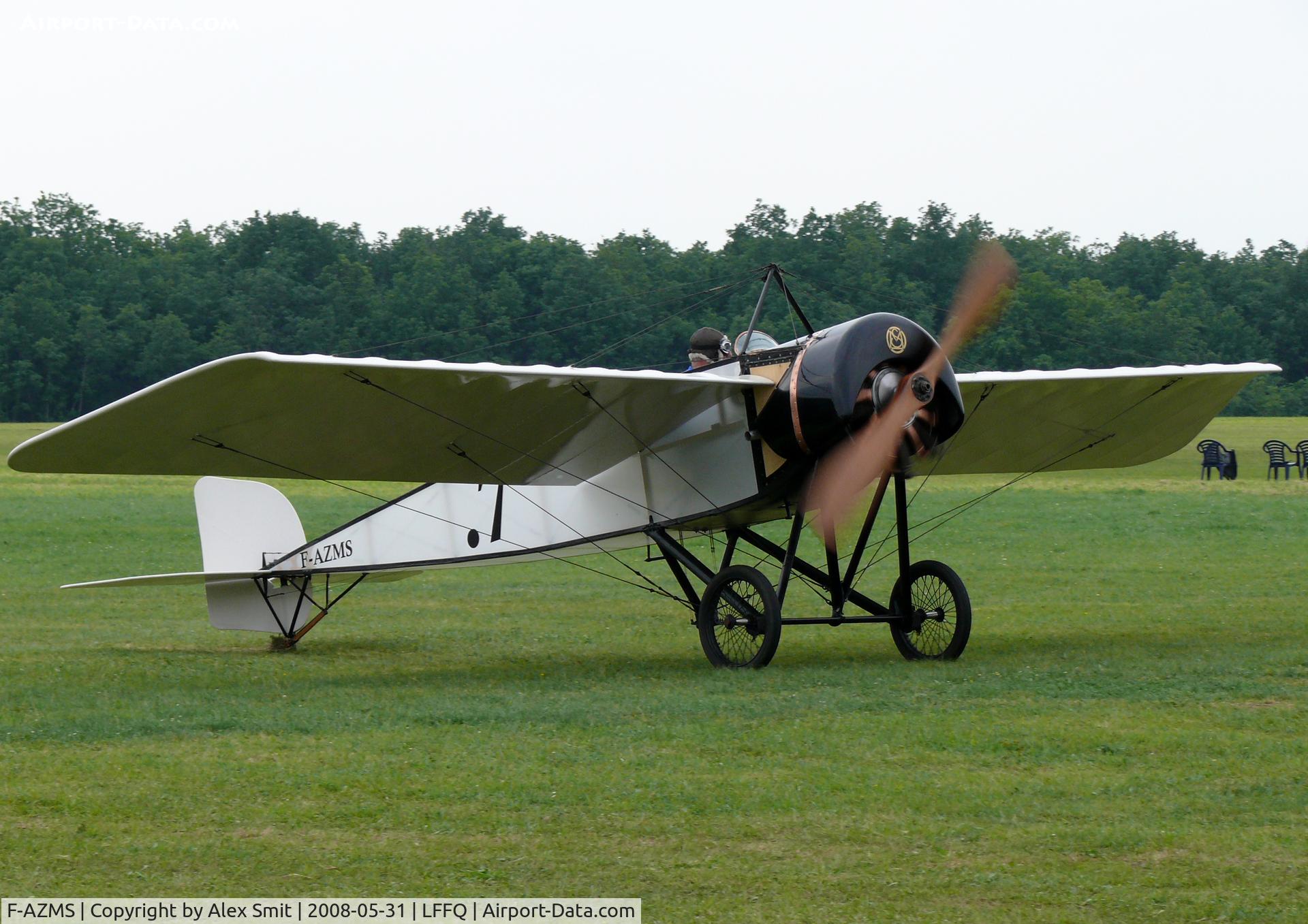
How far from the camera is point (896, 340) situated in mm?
10797

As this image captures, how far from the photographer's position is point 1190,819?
6570 mm

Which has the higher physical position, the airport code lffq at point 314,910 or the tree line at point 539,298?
the tree line at point 539,298

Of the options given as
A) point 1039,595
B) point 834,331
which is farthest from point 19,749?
point 1039,595

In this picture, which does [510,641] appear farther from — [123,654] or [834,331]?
[834,331]

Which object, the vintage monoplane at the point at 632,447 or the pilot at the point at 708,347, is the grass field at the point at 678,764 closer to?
the vintage monoplane at the point at 632,447

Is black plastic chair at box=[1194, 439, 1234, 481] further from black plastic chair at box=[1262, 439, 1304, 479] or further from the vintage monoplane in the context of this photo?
the vintage monoplane

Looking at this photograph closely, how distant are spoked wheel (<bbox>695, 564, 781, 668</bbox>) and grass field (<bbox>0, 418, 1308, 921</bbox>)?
11.1 inches

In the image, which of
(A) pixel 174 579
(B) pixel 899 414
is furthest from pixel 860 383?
(A) pixel 174 579

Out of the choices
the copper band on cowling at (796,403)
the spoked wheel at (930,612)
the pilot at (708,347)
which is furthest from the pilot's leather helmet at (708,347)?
the spoked wheel at (930,612)

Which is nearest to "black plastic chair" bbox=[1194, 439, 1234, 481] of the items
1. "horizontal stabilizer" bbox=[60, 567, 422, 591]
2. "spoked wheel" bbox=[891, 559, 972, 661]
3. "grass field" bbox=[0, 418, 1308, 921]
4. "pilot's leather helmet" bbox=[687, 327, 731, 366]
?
"grass field" bbox=[0, 418, 1308, 921]

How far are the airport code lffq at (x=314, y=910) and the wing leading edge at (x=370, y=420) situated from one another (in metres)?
4.51

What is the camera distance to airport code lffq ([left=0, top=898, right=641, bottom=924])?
5379 mm

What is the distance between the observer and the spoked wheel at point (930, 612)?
12.0m

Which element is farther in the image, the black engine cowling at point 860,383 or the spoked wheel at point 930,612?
the spoked wheel at point 930,612
